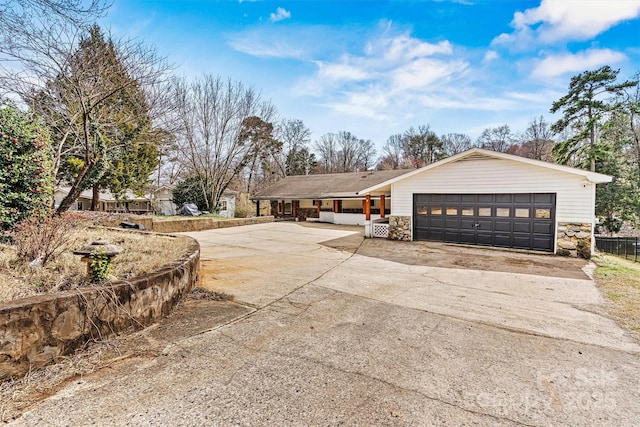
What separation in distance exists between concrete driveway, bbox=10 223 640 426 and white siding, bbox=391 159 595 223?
529 cm

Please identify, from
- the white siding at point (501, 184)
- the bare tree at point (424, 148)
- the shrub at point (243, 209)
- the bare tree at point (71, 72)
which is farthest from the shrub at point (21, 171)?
the bare tree at point (424, 148)

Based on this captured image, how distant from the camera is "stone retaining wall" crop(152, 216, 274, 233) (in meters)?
14.8

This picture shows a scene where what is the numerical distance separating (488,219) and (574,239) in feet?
8.30

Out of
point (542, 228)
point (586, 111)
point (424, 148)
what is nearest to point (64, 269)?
point (542, 228)

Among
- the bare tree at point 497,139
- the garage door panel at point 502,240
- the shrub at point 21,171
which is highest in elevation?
the bare tree at point 497,139

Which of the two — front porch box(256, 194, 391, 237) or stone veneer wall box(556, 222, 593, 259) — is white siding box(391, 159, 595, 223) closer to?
stone veneer wall box(556, 222, 593, 259)

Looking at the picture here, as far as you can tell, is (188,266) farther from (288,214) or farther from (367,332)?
(288,214)

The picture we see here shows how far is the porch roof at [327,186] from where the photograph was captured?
2116 cm

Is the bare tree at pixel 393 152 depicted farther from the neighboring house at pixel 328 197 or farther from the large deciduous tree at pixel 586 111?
the large deciduous tree at pixel 586 111

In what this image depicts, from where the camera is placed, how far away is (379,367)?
288 centimetres

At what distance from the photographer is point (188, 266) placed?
4805 mm

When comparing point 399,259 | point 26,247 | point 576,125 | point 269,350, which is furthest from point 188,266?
point 576,125

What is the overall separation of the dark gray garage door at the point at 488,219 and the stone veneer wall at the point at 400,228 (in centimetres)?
30

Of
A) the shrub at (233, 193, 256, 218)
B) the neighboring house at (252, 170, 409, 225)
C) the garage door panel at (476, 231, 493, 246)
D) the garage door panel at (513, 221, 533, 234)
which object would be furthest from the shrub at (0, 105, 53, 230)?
the shrub at (233, 193, 256, 218)
